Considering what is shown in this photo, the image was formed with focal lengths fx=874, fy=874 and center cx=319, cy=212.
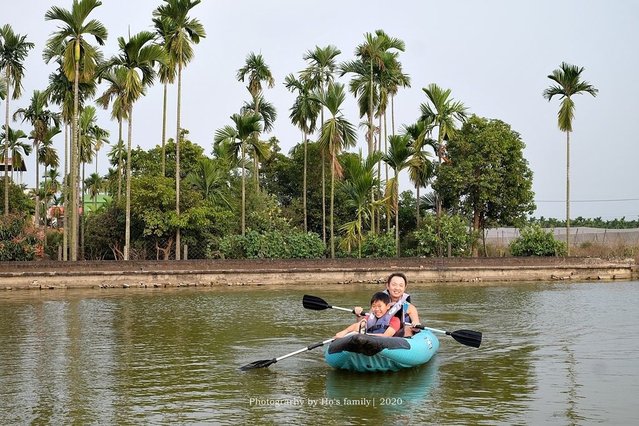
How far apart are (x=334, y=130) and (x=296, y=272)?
8.20m

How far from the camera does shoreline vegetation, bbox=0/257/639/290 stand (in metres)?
32.6

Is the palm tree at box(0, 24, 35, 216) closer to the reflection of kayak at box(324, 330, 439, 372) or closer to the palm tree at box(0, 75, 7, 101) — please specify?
the palm tree at box(0, 75, 7, 101)

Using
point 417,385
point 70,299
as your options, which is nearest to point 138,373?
point 417,385

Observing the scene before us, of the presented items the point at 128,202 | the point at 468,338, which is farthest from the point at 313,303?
the point at 128,202

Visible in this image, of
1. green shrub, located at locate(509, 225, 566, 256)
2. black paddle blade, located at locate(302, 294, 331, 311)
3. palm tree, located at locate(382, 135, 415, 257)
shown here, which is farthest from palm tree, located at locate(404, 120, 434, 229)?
black paddle blade, located at locate(302, 294, 331, 311)

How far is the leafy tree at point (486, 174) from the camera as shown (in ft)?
141

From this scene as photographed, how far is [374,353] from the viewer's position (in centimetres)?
1221

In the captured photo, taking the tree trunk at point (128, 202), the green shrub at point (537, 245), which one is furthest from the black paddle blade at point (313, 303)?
the green shrub at point (537, 245)

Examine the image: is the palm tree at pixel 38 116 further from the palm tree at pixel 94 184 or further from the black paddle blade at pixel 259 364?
the black paddle blade at pixel 259 364

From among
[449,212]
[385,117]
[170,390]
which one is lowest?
[170,390]

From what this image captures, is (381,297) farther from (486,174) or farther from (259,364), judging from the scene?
(486,174)

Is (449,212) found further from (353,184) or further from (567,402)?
(567,402)

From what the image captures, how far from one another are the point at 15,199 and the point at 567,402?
47.3 metres

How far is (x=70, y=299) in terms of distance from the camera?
1096 inches
